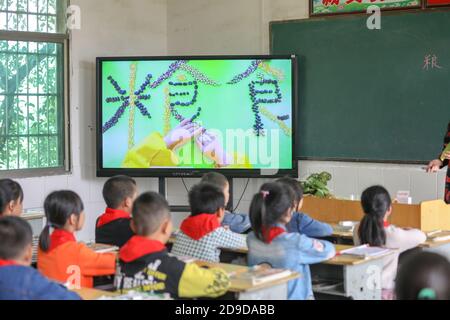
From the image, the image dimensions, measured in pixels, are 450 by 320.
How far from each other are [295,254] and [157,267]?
2.78ft

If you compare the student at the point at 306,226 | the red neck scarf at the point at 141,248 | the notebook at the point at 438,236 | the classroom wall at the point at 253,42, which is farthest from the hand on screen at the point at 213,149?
the red neck scarf at the point at 141,248

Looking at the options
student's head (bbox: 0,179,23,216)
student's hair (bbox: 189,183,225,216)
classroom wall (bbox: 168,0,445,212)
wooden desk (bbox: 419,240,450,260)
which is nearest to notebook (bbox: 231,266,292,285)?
student's hair (bbox: 189,183,225,216)

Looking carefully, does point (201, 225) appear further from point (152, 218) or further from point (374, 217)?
point (374, 217)

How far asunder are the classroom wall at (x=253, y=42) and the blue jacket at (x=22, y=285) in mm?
4160

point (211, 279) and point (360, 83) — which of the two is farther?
point (360, 83)

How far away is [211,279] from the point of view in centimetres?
323

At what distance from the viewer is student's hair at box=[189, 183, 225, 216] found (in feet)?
13.7

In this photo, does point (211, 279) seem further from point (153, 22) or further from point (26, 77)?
point (153, 22)

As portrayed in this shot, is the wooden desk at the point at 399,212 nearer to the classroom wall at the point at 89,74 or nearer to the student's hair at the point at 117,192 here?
the student's hair at the point at 117,192

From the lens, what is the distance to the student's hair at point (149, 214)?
10.9ft
